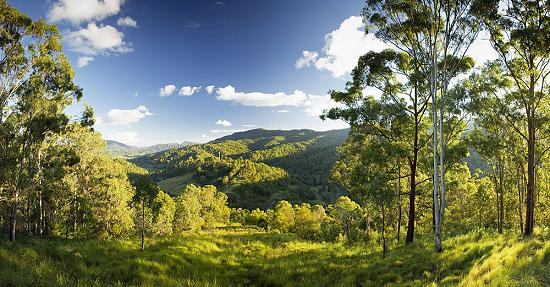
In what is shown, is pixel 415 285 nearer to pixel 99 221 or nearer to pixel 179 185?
pixel 99 221

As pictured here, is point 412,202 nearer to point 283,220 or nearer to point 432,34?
point 432,34

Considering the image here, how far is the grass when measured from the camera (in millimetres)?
8617

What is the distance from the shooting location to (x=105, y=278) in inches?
404

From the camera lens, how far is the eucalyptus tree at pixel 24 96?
56.5 ft

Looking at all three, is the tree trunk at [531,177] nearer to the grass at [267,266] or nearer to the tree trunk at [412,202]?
the grass at [267,266]

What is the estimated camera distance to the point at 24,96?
18234 mm

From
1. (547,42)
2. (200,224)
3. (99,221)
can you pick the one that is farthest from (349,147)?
(200,224)

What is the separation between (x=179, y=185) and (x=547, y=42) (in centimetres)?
20096

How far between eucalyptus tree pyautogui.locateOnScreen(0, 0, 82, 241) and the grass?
26.5ft

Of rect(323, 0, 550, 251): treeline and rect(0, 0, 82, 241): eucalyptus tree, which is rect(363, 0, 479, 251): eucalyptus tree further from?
rect(0, 0, 82, 241): eucalyptus tree

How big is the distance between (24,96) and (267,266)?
18494mm

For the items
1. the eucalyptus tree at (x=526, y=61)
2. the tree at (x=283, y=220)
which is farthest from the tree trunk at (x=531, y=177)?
the tree at (x=283, y=220)

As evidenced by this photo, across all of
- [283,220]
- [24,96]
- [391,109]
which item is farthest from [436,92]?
[283,220]

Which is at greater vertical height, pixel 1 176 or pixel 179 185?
pixel 1 176
